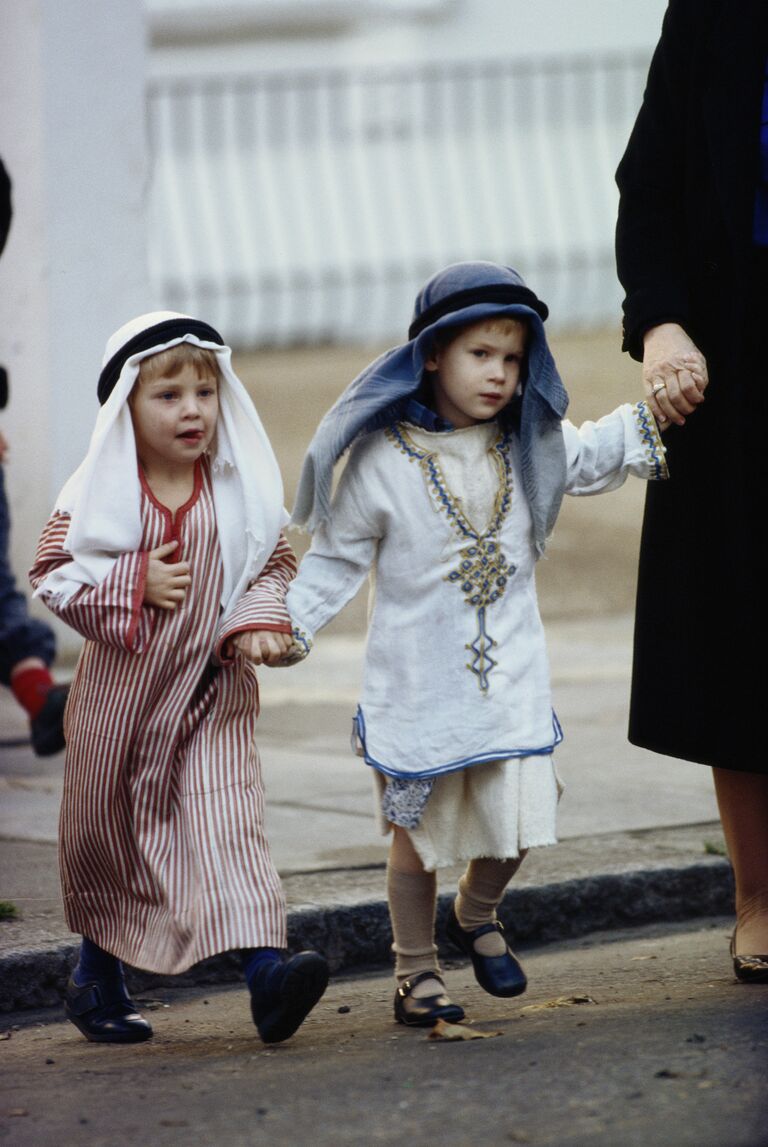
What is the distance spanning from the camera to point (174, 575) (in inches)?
139

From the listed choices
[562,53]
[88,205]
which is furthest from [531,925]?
[562,53]

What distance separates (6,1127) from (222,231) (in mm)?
17525

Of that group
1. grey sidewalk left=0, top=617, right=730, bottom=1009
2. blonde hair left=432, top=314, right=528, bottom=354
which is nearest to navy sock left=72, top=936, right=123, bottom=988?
grey sidewalk left=0, top=617, right=730, bottom=1009

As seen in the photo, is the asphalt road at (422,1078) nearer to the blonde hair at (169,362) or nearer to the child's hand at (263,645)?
the child's hand at (263,645)

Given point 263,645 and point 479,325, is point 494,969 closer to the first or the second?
point 263,645

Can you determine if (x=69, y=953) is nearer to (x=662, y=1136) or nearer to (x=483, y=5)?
(x=662, y=1136)

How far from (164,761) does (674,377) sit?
1.19 metres

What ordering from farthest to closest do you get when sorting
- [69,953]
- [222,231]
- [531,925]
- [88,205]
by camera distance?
[222,231] → [88,205] → [531,925] → [69,953]

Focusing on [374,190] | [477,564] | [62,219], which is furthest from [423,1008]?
[374,190]

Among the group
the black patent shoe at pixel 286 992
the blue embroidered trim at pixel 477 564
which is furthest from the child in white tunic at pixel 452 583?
the black patent shoe at pixel 286 992

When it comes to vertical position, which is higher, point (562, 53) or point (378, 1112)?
point (562, 53)

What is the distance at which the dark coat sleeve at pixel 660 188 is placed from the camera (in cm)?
395

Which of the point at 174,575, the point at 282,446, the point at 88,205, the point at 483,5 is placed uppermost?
the point at 483,5

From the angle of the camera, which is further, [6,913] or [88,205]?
[88,205]
